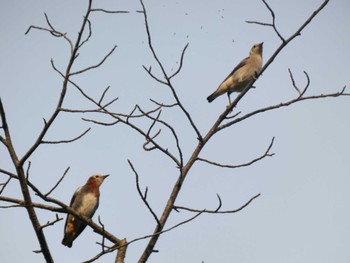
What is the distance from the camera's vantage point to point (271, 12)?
4.04 meters

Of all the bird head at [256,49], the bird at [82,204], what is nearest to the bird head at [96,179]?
the bird at [82,204]

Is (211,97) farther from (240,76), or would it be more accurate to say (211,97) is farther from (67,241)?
(67,241)

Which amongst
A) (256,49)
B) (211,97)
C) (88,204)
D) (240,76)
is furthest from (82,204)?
(256,49)

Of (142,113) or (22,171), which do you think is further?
(142,113)

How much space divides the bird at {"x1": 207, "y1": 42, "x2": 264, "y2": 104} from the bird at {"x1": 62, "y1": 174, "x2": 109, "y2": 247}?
2702 mm

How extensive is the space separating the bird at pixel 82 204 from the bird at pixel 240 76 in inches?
106

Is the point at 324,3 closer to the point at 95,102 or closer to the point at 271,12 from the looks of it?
the point at 271,12

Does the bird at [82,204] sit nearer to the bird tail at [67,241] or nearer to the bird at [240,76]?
the bird tail at [67,241]

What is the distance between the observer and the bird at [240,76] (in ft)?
28.8

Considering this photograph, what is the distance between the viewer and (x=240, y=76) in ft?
28.9

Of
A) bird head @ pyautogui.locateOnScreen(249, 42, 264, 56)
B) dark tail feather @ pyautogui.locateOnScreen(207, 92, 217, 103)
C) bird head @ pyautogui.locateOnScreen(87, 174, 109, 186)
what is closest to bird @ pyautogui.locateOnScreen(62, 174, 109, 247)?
bird head @ pyautogui.locateOnScreen(87, 174, 109, 186)

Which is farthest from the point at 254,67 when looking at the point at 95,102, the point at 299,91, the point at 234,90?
the point at 95,102

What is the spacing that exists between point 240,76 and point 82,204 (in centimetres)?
362

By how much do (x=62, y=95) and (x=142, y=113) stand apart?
716 millimetres
